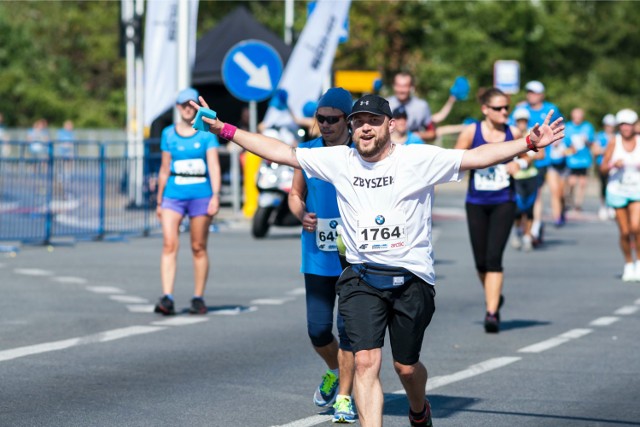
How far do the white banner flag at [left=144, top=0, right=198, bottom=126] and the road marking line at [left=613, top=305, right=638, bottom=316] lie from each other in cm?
1131

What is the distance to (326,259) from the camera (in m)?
8.52

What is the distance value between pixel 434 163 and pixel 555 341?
15.9ft

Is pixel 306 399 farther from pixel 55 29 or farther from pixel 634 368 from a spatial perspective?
pixel 55 29

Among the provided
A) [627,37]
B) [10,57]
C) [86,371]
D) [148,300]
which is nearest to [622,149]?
[148,300]

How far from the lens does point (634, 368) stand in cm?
1047

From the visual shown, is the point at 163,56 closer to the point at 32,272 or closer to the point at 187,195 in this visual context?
the point at 32,272

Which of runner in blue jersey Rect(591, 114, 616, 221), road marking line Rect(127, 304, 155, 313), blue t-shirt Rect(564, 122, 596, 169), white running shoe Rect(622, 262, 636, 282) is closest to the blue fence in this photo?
road marking line Rect(127, 304, 155, 313)

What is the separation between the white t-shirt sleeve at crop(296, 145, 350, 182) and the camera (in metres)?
7.48

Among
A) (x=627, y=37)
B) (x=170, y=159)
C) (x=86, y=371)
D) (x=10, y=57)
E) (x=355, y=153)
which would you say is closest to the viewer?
(x=355, y=153)

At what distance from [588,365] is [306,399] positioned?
8.25ft

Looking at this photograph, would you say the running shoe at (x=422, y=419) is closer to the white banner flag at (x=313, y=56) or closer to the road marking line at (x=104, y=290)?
the road marking line at (x=104, y=290)

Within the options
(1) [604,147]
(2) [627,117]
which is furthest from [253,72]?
(1) [604,147]

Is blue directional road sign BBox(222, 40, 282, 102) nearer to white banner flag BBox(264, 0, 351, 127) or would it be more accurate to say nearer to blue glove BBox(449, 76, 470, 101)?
white banner flag BBox(264, 0, 351, 127)

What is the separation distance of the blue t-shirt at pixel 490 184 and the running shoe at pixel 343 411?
4.45 meters
